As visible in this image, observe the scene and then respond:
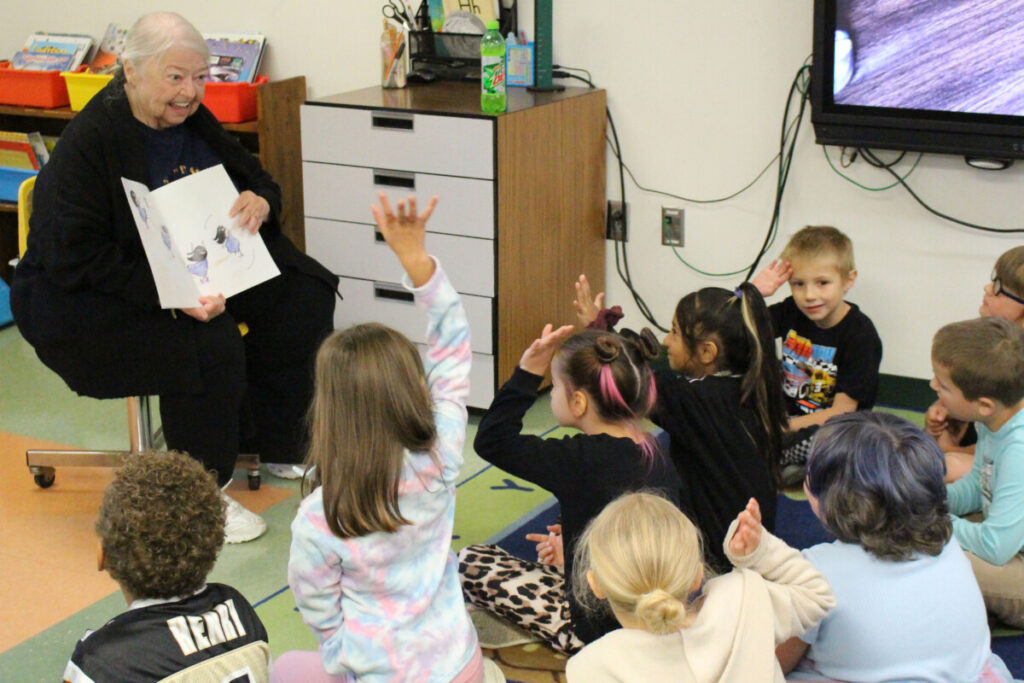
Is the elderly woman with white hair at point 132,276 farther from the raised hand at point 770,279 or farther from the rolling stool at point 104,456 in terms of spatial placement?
the raised hand at point 770,279

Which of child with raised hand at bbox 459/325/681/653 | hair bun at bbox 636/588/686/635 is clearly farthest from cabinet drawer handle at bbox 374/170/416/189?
hair bun at bbox 636/588/686/635

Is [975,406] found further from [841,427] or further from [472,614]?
[472,614]

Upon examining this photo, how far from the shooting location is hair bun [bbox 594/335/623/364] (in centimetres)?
190

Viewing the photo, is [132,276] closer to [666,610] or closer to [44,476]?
[44,476]

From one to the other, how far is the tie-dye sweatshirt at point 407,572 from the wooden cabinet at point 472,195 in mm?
1393

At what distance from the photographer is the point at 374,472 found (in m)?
1.59

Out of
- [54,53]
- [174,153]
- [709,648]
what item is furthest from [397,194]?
[709,648]

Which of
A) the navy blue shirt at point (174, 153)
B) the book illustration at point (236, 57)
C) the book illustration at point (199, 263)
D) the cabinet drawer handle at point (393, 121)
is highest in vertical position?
the book illustration at point (236, 57)

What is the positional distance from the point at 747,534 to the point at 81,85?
3.30 metres

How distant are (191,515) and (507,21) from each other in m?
2.42

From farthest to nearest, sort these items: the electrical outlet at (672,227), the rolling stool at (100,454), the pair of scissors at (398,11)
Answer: the pair of scissors at (398,11) → the electrical outlet at (672,227) → the rolling stool at (100,454)

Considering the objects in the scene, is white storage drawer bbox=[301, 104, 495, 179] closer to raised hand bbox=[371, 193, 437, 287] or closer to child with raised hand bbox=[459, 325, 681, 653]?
child with raised hand bbox=[459, 325, 681, 653]

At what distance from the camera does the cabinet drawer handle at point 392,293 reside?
→ 330 centimetres

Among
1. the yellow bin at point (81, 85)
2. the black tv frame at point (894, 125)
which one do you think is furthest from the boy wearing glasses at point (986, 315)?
the yellow bin at point (81, 85)
